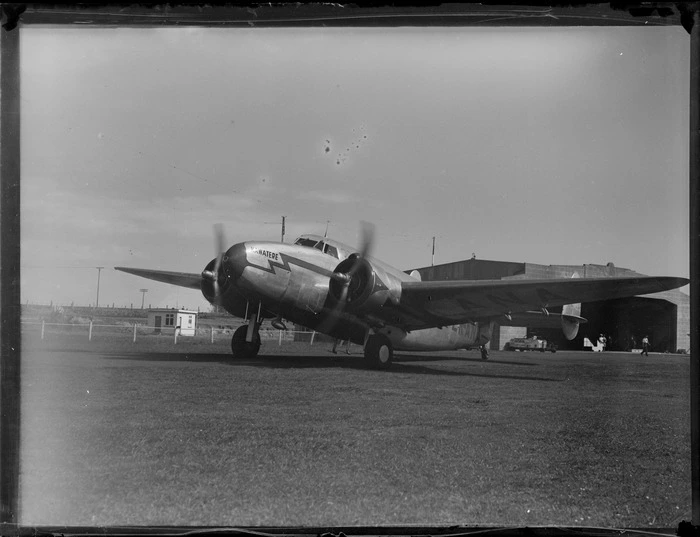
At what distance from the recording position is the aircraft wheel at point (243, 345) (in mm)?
6459

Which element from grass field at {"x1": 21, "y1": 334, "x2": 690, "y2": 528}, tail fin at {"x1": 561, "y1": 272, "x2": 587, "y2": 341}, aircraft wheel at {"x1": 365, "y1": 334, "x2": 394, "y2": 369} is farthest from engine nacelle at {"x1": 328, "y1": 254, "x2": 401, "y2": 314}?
grass field at {"x1": 21, "y1": 334, "x2": 690, "y2": 528}

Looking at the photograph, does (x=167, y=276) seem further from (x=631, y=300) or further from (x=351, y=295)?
(x=351, y=295)

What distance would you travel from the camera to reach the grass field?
287 cm

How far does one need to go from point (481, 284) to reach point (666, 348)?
6.31m

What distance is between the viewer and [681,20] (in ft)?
9.10

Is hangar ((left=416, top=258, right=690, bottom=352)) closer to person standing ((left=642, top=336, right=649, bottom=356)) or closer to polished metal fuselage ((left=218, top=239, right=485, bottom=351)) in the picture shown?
person standing ((left=642, top=336, right=649, bottom=356))

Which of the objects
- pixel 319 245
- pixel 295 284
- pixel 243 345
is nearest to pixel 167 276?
pixel 243 345

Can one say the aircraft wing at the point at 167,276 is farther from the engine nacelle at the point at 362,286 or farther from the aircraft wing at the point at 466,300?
the aircraft wing at the point at 466,300

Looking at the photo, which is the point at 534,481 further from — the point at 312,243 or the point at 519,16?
the point at 312,243

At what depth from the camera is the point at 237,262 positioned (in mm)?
9781

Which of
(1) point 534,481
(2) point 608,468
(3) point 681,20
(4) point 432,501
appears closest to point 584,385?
(2) point 608,468

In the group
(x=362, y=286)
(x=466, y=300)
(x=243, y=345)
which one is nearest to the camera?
(x=243, y=345)

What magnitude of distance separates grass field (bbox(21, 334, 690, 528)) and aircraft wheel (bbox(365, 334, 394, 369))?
6345mm

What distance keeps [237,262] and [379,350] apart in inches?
154
